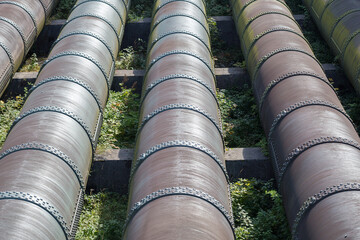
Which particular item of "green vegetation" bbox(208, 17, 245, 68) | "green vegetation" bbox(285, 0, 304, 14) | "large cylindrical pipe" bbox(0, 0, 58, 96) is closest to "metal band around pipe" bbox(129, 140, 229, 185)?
"large cylindrical pipe" bbox(0, 0, 58, 96)

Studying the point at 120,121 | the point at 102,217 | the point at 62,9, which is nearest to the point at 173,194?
the point at 102,217

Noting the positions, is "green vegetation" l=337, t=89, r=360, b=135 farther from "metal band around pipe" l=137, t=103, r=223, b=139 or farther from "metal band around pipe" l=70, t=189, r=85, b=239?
"metal band around pipe" l=70, t=189, r=85, b=239

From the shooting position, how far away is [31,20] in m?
15.5

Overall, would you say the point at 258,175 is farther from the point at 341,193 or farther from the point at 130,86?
the point at 130,86

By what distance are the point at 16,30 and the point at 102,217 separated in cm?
672

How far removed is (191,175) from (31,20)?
32.2 feet

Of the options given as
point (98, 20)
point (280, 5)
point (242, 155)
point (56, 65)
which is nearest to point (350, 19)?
point (280, 5)

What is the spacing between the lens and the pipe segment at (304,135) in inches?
308

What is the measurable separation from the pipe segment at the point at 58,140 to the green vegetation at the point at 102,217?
1.01m

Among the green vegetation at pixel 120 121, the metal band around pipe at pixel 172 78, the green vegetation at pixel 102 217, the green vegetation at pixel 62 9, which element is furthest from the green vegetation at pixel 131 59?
the green vegetation at pixel 102 217

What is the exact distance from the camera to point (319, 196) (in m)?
8.04

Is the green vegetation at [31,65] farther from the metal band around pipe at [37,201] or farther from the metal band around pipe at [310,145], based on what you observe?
the metal band around pipe at [310,145]

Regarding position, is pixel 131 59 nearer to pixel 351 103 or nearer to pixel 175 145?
pixel 351 103

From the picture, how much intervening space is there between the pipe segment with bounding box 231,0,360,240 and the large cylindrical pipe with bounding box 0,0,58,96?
21.7 feet
